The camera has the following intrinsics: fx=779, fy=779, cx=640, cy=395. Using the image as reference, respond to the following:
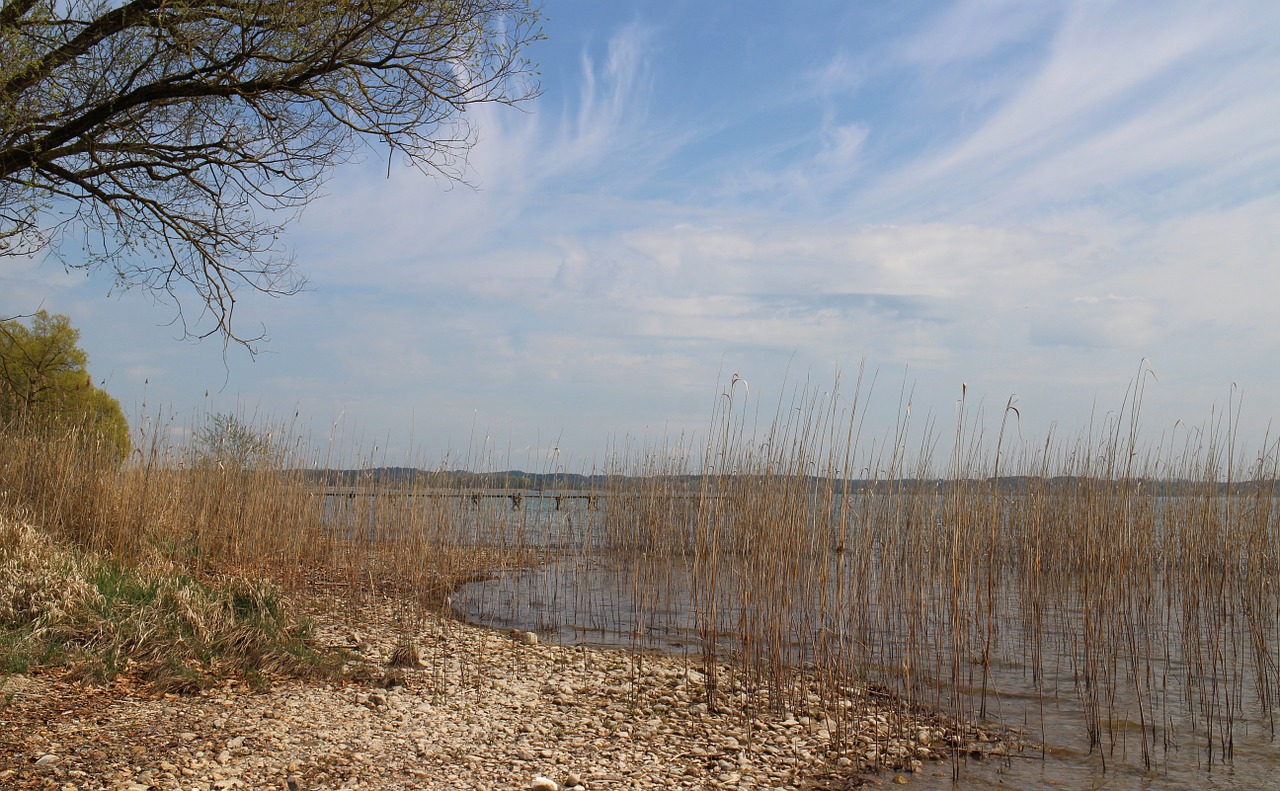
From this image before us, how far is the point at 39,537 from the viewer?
16.6 feet

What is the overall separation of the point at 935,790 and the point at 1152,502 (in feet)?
16.0

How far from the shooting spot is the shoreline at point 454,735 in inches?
115

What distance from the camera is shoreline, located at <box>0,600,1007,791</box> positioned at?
2912mm

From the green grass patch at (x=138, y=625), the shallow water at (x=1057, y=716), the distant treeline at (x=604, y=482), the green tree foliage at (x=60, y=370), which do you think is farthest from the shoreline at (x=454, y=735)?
the green tree foliage at (x=60, y=370)

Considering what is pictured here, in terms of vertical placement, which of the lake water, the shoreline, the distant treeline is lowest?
the shoreline

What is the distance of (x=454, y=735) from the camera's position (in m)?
3.57

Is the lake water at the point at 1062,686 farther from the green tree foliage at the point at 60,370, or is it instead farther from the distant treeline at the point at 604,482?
the green tree foliage at the point at 60,370

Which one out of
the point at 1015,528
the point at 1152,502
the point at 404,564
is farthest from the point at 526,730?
the point at 1015,528

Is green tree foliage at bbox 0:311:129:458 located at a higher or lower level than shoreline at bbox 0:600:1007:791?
higher

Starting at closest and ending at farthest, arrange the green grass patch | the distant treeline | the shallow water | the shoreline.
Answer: the shoreline
the shallow water
the green grass patch
the distant treeline

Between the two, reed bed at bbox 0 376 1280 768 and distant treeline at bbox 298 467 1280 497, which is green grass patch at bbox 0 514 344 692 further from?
distant treeline at bbox 298 467 1280 497

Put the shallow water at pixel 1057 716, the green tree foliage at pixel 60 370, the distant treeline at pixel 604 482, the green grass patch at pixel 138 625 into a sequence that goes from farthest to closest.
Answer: the green tree foliage at pixel 60 370 < the distant treeline at pixel 604 482 < the green grass patch at pixel 138 625 < the shallow water at pixel 1057 716

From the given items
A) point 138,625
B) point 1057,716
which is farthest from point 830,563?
point 138,625

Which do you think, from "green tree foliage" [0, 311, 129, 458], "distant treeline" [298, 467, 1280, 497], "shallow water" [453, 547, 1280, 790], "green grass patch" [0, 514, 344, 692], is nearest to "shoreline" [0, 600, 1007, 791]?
"green grass patch" [0, 514, 344, 692]
